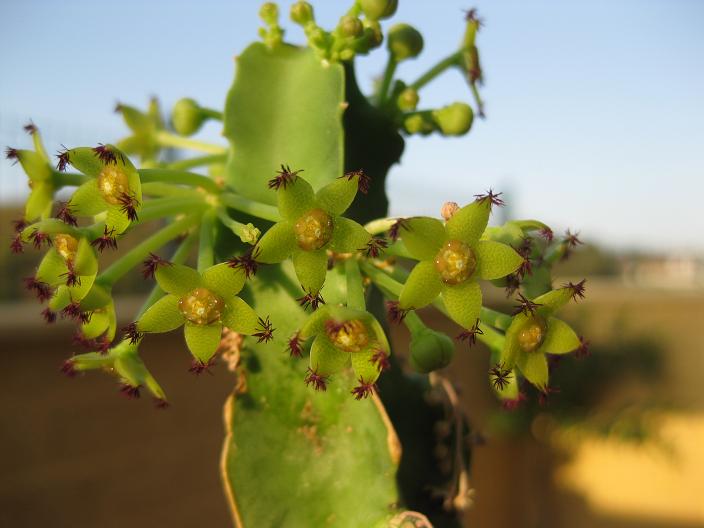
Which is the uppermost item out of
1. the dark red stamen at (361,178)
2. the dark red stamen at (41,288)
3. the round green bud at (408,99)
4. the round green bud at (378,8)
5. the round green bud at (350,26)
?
the round green bud at (378,8)

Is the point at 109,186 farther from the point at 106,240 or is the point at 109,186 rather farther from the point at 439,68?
the point at 439,68

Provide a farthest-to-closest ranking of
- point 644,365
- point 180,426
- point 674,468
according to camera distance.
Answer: point 644,365, point 674,468, point 180,426

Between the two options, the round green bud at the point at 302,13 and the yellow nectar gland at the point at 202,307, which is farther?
the round green bud at the point at 302,13

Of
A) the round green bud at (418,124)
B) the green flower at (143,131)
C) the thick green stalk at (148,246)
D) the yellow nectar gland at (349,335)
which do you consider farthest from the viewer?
the green flower at (143,131)

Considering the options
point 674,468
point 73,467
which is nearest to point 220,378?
point 73,467

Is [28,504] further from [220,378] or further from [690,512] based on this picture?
[690,512]

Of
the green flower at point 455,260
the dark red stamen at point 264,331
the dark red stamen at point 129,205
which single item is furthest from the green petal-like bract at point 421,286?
the dark red stamen at point 129,205

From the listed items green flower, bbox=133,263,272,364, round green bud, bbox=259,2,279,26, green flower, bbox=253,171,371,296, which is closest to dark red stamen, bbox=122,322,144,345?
green flower, bbox=133,263,272,364

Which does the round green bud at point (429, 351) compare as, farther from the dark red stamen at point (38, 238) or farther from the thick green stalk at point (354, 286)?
the dark red stamen at point (38, 238)
